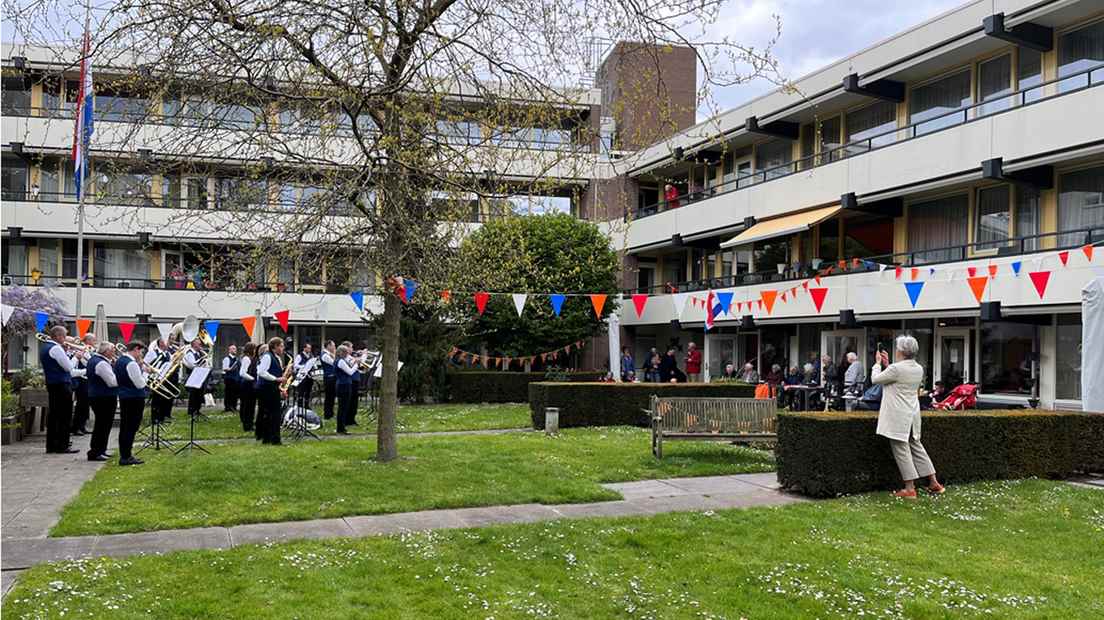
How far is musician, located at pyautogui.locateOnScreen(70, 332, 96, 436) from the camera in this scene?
15602 mm

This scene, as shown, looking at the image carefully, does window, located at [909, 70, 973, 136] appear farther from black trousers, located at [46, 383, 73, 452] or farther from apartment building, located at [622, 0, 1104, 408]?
black trousers, located at [46, 383, 73, 452]

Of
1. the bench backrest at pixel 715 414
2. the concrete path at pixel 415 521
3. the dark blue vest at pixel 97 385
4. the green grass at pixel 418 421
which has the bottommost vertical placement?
the green grass at pixel 418 421

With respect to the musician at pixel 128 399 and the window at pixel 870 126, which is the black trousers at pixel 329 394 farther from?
the window at pixel 870 126

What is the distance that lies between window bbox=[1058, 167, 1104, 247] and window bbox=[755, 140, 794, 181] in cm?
937

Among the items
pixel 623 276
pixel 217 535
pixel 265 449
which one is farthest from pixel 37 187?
pixel 217 535

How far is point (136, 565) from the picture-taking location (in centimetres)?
651

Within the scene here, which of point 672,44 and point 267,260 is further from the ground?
point 672,44

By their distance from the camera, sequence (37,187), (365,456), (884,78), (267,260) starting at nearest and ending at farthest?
1. (267,260)
2. (365,456)
3. (884,78)
4. (37,187)

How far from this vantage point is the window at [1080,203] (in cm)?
1883

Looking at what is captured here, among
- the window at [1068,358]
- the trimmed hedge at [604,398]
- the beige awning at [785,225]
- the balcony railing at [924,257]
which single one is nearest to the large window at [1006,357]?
the window at [1068,358]

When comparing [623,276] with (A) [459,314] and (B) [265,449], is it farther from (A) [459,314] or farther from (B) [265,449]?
(B) [265,449]

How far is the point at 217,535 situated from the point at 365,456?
15.8 ft

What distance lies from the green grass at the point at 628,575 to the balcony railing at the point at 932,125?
13147 mm

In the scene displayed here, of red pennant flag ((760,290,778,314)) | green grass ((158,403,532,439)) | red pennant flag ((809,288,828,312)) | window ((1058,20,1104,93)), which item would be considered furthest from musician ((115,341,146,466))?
window ((1058,20,1104,93))
